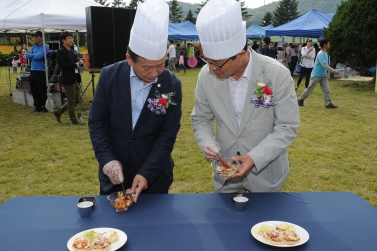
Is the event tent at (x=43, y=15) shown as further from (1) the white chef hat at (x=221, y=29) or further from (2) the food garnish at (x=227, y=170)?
(2) the food garnish at (x=227, y=170)

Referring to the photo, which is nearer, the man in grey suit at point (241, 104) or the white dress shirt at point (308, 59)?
the man in grey suit at point (241, 104)

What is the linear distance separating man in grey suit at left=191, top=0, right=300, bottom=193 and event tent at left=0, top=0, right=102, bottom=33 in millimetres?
5884

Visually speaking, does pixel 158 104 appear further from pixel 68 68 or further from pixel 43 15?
pixel 43 15

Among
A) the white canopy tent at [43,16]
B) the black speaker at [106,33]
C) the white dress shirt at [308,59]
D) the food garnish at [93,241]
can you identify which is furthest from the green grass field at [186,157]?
the white dress shirt at [308,59]

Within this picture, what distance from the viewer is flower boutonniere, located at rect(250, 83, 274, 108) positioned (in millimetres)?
1968

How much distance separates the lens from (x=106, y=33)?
6.95 m

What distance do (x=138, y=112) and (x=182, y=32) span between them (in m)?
18.5

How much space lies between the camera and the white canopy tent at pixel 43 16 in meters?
7.12

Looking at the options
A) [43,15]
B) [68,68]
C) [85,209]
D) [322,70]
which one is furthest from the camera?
[322,70]

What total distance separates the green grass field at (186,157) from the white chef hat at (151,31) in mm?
2353

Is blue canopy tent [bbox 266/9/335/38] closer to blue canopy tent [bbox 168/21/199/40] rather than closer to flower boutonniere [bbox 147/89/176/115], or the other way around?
blue canopy tent [bbox 168/21/199/40]

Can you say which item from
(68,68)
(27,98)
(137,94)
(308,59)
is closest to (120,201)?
(137,94)

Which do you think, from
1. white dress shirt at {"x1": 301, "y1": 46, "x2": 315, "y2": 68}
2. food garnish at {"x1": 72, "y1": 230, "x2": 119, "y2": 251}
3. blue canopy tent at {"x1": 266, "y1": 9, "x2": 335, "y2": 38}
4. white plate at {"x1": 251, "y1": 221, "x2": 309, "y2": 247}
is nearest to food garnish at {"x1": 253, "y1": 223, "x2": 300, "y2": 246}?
white plate at {"x1": 251, "y1": 221, "x2": 309, "y2": 247}

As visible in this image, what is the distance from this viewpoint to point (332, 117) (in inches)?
291
